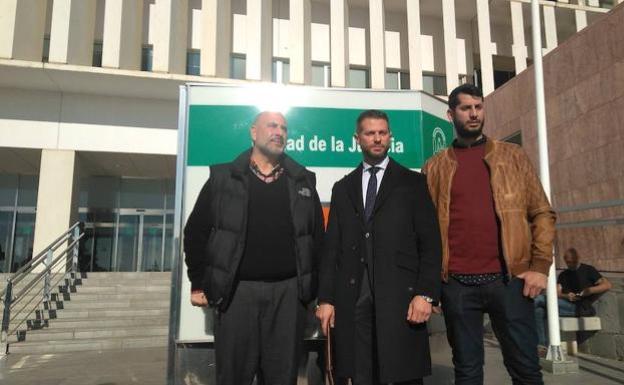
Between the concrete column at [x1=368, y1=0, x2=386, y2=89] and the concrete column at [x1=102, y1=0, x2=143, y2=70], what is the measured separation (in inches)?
282

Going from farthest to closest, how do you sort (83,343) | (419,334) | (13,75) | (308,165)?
(13,75), (83,343), (308,165), (419,334)

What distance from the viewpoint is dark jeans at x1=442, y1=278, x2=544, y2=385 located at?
2.47 meters

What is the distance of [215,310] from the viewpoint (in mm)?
2848

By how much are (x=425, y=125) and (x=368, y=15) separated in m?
15.1

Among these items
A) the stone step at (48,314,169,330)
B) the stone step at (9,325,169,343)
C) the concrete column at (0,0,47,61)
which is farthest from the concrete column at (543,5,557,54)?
the concrete column at (0,0,47,61)

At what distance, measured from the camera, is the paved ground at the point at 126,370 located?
5056 mm

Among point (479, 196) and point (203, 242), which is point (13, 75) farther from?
point (479, 196)

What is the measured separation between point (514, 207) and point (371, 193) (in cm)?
73

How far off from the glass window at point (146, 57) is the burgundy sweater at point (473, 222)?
49.1 feet

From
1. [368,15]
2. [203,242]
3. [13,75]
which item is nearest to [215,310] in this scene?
[203,242]

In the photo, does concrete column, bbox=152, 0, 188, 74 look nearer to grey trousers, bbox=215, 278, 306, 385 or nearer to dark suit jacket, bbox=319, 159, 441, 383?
grey trousers, bbox=215, 278, 306, 385

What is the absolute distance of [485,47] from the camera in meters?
17.1

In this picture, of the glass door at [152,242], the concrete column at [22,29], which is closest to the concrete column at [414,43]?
the glass door at [152,242]

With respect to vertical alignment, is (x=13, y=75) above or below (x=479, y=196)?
above
